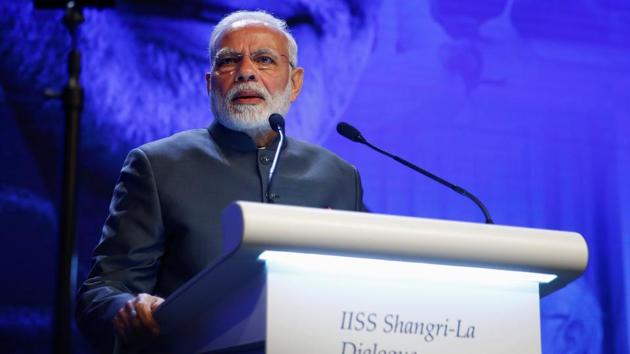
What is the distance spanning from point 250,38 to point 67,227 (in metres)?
0.94

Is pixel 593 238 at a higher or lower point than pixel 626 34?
lower

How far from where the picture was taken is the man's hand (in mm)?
1728

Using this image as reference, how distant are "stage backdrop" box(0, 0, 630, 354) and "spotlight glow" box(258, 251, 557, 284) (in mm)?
1880

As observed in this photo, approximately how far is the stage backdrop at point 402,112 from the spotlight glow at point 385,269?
188 cm

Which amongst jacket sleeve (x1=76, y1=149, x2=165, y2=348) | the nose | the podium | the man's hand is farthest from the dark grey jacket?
the podium

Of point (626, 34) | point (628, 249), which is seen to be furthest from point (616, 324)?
point (626, 34)

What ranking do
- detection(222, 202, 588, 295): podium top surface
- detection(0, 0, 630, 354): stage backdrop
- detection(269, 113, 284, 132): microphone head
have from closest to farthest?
detection(222, 202, 588, 295): podium top surface
detection(269, 113, 284, 132): microphone head
detection(0, 0, 630, 354): stage backdrop

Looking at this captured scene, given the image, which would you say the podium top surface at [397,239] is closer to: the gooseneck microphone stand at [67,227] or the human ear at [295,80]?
the gooseneck microphone stand at [67,227]

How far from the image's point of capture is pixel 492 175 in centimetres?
374

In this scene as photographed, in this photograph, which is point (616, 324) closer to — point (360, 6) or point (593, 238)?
point (593, 238)

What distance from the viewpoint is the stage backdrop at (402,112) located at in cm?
325

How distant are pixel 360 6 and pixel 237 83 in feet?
3.60

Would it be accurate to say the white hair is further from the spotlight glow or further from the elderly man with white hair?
the spotlight glow

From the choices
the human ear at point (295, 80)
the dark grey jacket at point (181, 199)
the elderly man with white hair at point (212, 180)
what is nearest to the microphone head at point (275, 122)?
the elderly man with white hair at point (212, 180)
